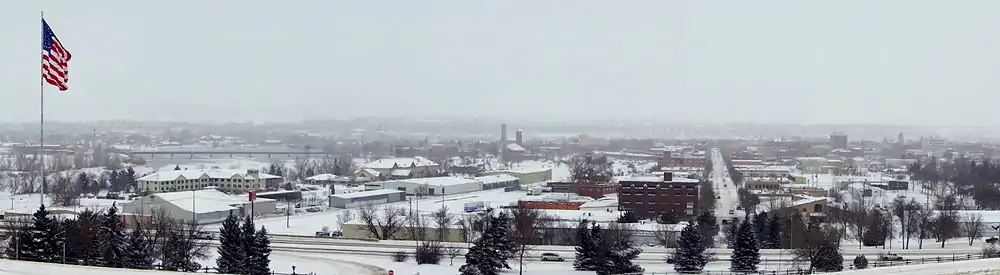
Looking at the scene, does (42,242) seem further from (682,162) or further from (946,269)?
(682,162)

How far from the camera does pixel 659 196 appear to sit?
Result: 36438 mm

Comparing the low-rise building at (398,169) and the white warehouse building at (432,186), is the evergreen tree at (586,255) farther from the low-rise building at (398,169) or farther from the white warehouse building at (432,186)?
the low-rise building at (398,169)

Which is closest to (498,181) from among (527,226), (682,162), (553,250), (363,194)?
(363,194)

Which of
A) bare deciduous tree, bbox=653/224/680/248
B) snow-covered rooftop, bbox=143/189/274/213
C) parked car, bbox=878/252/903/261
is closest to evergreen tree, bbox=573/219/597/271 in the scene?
bare deciduous tree, bbox=653/224/680/248

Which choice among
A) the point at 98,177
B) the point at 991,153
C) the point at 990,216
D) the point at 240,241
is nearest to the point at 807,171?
the point at 991,153

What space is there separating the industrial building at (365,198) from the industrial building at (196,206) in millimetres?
3318

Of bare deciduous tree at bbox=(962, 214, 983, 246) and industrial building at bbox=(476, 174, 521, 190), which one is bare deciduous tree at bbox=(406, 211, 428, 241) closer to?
bare deciduous tree at bbox=(962, 214, 983, 246)

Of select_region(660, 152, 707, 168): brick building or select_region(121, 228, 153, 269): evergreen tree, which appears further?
select_region(660, 152, 707, 168): brick building

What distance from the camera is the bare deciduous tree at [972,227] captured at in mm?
24983

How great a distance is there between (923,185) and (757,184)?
33.9 feet

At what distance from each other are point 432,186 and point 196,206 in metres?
15.8

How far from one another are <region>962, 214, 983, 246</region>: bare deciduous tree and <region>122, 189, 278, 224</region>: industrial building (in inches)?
849

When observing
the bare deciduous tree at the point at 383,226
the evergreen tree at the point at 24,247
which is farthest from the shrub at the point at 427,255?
the evergreen tree at the point at 24,247

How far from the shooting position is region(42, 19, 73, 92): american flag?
13328 mm
